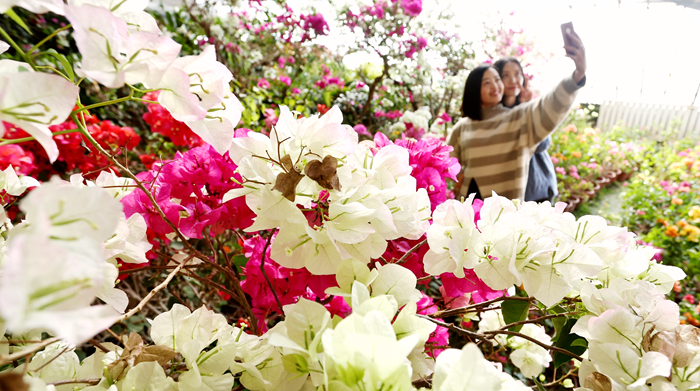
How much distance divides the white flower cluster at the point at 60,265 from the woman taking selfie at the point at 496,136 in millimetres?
1722

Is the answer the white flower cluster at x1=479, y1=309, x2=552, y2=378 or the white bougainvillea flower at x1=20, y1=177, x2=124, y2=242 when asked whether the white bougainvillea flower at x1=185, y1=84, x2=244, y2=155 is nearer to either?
the white bougainvillea flower at x1=20, y1=177, x2=124, y2=242

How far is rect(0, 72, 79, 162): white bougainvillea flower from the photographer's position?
0.63 feet

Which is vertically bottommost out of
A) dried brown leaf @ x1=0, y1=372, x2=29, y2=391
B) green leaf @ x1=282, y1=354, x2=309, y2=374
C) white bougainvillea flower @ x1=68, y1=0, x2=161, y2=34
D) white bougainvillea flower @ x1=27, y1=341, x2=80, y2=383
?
white bougainvillea flower @ x1=27, y1=341, x2=80, y2=383

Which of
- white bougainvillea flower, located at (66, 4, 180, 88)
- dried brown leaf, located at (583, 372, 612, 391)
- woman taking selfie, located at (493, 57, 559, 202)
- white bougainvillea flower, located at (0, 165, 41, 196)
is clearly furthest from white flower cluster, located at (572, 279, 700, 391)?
woman taking selfie, located at (493, 57, 559, 202)

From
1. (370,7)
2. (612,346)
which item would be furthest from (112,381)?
(370,7)

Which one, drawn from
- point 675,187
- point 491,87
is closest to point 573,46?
point 491,87

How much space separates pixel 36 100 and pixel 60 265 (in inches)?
4.2

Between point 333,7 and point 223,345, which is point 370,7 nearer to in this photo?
point 333,7

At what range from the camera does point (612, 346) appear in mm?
288

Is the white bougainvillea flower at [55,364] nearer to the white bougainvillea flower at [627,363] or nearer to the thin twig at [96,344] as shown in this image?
the thin twig at [96,344]

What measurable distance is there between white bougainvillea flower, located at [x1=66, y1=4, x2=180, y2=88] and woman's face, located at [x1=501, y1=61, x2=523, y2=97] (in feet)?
6.28

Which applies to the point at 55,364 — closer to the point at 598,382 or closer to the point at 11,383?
the point at 11,383

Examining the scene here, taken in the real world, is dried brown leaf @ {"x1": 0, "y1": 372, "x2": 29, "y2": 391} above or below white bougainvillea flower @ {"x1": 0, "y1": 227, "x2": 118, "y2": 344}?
below

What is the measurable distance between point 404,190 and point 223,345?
0.20 m
